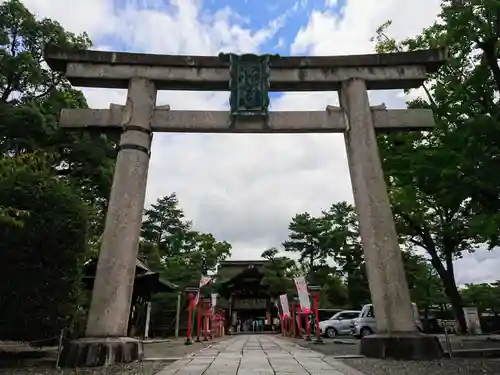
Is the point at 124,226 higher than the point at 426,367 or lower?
higher

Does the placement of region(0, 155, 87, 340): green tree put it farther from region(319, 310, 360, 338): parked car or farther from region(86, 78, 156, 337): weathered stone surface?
region(319, 310, 360, 338): parked car

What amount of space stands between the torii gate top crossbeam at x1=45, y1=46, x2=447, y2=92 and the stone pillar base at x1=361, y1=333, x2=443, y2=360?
16.8 ft

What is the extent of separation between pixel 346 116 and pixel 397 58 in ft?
5.52

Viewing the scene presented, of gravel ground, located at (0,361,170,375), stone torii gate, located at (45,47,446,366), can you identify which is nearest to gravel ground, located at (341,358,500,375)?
stone torii gate, located at (45,47,446,366)

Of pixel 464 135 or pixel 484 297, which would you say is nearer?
pixel 464 135

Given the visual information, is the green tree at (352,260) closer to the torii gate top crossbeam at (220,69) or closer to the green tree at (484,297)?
the green tree at (484,297)

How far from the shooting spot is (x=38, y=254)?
7.84 meters

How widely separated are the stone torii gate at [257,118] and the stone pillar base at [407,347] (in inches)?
1.6

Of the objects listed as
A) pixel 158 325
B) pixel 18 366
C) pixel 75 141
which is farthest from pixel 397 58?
pixel 158 325

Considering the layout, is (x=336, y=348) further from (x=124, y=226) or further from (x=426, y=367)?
(x=124, y=226)

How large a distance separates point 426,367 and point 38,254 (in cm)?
716

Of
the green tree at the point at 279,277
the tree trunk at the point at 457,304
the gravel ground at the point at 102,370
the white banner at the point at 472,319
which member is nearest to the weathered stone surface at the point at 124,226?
the gravel ground at the point at 102,370

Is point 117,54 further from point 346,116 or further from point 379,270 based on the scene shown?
point 379,270

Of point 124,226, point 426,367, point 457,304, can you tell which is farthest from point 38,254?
point 457,304
